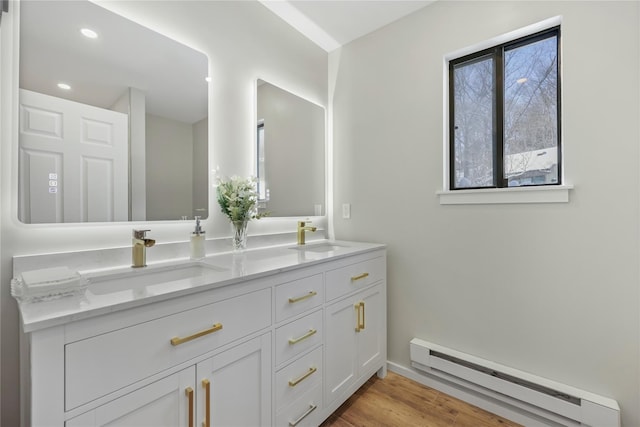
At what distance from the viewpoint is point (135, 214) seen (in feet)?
4.32

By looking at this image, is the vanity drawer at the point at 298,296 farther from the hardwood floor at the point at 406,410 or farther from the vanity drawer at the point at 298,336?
the hardwood floor at the point at 406,410

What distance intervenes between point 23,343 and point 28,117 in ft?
2.63

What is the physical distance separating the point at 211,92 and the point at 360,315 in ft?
5.05

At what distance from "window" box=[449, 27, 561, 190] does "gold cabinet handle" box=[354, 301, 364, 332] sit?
97cm

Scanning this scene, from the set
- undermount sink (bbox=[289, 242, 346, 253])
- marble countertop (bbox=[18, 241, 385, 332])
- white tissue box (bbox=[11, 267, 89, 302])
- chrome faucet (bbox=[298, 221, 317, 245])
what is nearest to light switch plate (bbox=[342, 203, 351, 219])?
undermount sink (bbox=[289, 242, 346, 253])

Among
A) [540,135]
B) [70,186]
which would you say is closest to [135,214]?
[70,186]

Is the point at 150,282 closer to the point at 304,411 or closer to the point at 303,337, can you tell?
the point at 303,337

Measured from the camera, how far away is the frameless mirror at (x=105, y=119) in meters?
1.08

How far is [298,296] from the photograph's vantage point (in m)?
1.29

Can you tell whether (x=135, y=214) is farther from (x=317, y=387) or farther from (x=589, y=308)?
(x=589, y=308)

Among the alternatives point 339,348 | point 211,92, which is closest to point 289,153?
point 211,92

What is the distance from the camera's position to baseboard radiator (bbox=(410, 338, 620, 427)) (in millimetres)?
1305

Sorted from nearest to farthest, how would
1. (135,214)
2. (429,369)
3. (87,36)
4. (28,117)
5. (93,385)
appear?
(93,385) < (28,117) < (87,36) < (135,214) < (429,369)

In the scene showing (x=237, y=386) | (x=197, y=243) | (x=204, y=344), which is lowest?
(x=237, y=386)
